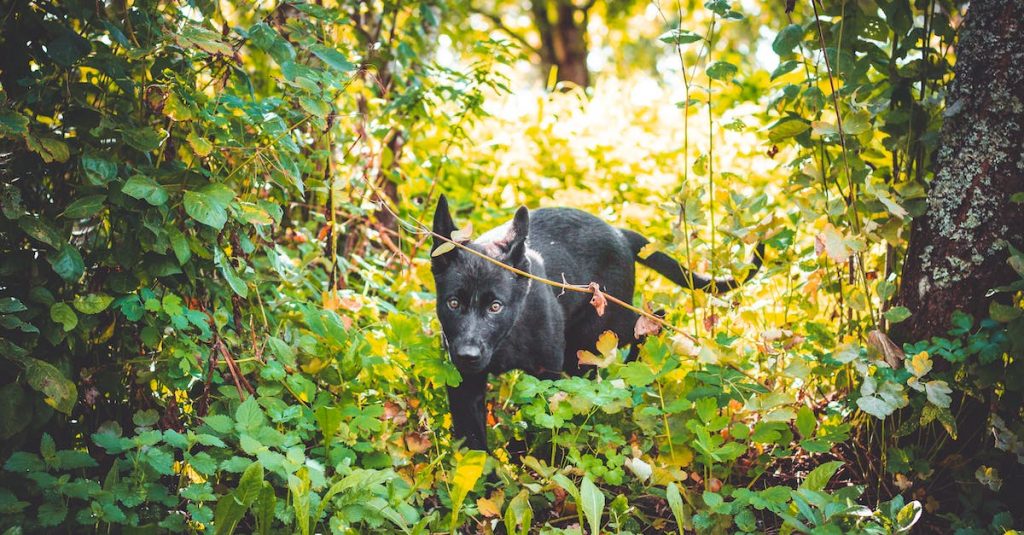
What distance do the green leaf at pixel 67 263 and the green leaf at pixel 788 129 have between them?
2.83m

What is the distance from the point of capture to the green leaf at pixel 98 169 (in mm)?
2574

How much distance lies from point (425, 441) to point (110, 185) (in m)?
1.59

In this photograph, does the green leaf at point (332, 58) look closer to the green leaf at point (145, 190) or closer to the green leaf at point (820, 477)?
the green leaf at point (145, 190)

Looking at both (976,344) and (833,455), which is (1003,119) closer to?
(976,344)

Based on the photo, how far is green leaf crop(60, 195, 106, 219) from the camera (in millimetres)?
2537

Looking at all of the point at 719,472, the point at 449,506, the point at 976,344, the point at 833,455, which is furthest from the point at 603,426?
the point at 976,344

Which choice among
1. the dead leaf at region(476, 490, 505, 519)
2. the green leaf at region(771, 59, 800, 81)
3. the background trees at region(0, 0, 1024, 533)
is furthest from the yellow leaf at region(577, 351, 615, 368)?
the green leaf at region(771, 59, 800, 81)

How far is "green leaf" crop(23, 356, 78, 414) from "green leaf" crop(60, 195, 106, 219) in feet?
1.59

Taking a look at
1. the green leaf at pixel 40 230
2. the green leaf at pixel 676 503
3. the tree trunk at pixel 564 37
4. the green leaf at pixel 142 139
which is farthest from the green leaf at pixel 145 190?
the tree trunk at pixel 564 37

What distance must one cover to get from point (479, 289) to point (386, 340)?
517 mm

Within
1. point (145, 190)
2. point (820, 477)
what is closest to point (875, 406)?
point (820, 477)

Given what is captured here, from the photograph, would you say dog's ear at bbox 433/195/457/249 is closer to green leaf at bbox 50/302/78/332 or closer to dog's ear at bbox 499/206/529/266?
dog's ear at bbox 499/206/529/266

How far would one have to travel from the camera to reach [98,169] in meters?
2.60

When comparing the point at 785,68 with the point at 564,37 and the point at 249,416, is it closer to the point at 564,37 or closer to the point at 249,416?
the point at 249,416
